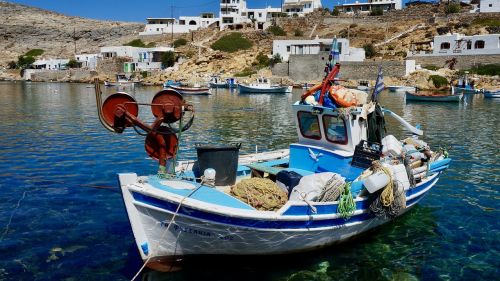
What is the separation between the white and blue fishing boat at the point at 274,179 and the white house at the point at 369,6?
Answer: 101m

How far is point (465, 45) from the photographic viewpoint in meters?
65.9

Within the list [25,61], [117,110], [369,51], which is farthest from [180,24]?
[117,110]

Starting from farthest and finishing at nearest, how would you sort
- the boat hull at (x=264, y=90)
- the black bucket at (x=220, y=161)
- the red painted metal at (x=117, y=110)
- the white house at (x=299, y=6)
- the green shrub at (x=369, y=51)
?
the white house at (x=299, y=6)
the green shrub at (x=369, y=51)
the boat hull at (x=264, y=90)
the black bucket at (x=220, y=161)
the red painted metal at (x=117, y=110)

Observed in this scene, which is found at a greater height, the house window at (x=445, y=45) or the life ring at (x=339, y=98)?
the house window at (x=445, y=45)

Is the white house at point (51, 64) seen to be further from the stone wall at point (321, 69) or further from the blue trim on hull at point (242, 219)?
the blue trim on hull at point (242, 219)

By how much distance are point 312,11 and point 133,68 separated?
42.1 meters

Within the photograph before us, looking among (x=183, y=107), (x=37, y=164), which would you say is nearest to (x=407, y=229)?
(x=183, y=107)

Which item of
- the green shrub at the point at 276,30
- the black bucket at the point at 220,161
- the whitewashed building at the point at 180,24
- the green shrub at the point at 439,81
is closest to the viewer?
the black bucket at the point at 220,161

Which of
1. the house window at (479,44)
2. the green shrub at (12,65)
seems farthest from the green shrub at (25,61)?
the house window at (479,44)

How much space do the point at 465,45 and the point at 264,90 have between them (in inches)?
1174

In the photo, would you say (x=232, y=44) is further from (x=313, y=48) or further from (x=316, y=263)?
(x=316, y=263)

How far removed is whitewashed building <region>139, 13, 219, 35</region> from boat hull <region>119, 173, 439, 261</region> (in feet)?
336

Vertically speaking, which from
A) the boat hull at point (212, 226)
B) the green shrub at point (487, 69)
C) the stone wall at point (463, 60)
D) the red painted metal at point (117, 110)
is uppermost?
the stone wall at point (463, 60)

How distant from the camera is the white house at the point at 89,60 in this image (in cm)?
9996
